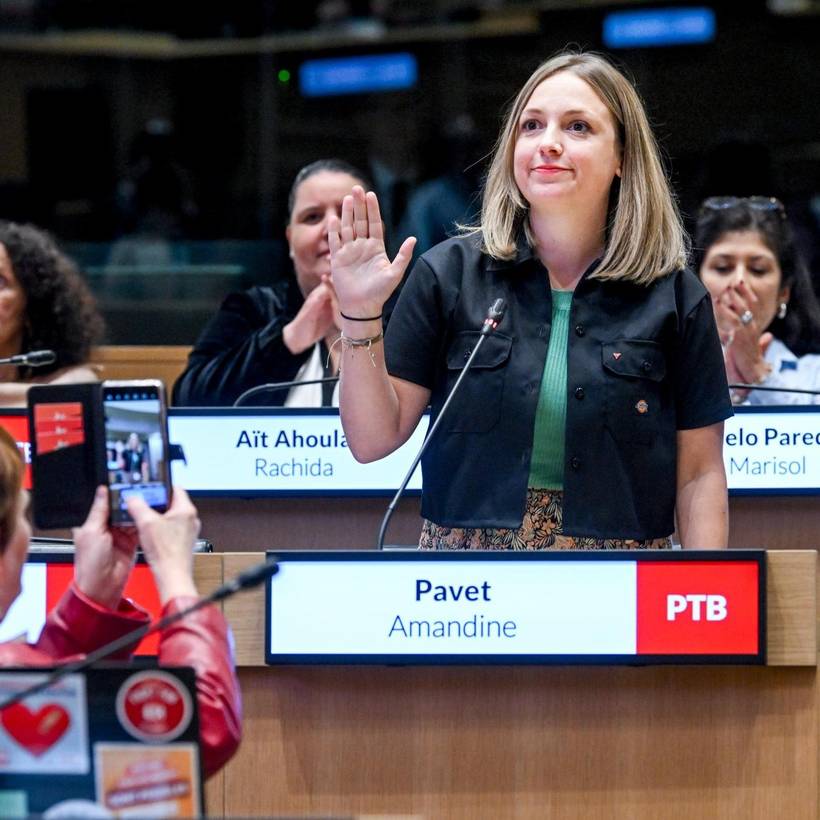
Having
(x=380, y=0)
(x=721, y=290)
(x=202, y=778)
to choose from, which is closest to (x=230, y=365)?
(x=721, y=290)

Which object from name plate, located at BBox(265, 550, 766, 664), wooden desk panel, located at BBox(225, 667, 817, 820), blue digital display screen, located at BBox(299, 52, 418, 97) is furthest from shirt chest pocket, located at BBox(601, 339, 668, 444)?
blue digital display screen, located at BBox(299, 52, 418, 97)

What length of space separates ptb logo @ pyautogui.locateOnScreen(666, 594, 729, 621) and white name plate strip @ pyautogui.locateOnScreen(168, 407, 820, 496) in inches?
45.7

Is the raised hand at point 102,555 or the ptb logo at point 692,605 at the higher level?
the raised hand at point 102,555

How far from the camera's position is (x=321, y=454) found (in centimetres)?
363

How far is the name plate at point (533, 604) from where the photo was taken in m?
2.37

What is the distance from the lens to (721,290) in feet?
13.9

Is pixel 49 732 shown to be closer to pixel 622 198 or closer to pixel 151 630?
pixel 151 630

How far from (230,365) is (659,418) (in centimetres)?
183

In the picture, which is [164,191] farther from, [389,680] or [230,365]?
[389,680]

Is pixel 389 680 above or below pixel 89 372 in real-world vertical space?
below

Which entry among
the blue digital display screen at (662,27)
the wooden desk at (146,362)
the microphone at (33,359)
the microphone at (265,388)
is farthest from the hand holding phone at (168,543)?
the blue digital display screen at (662,27)

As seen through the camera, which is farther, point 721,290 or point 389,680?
point 721,290

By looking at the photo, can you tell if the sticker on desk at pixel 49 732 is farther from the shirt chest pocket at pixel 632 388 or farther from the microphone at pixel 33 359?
the microphone at pixel 33 359

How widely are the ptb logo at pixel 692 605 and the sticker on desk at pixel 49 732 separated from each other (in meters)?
0.98
